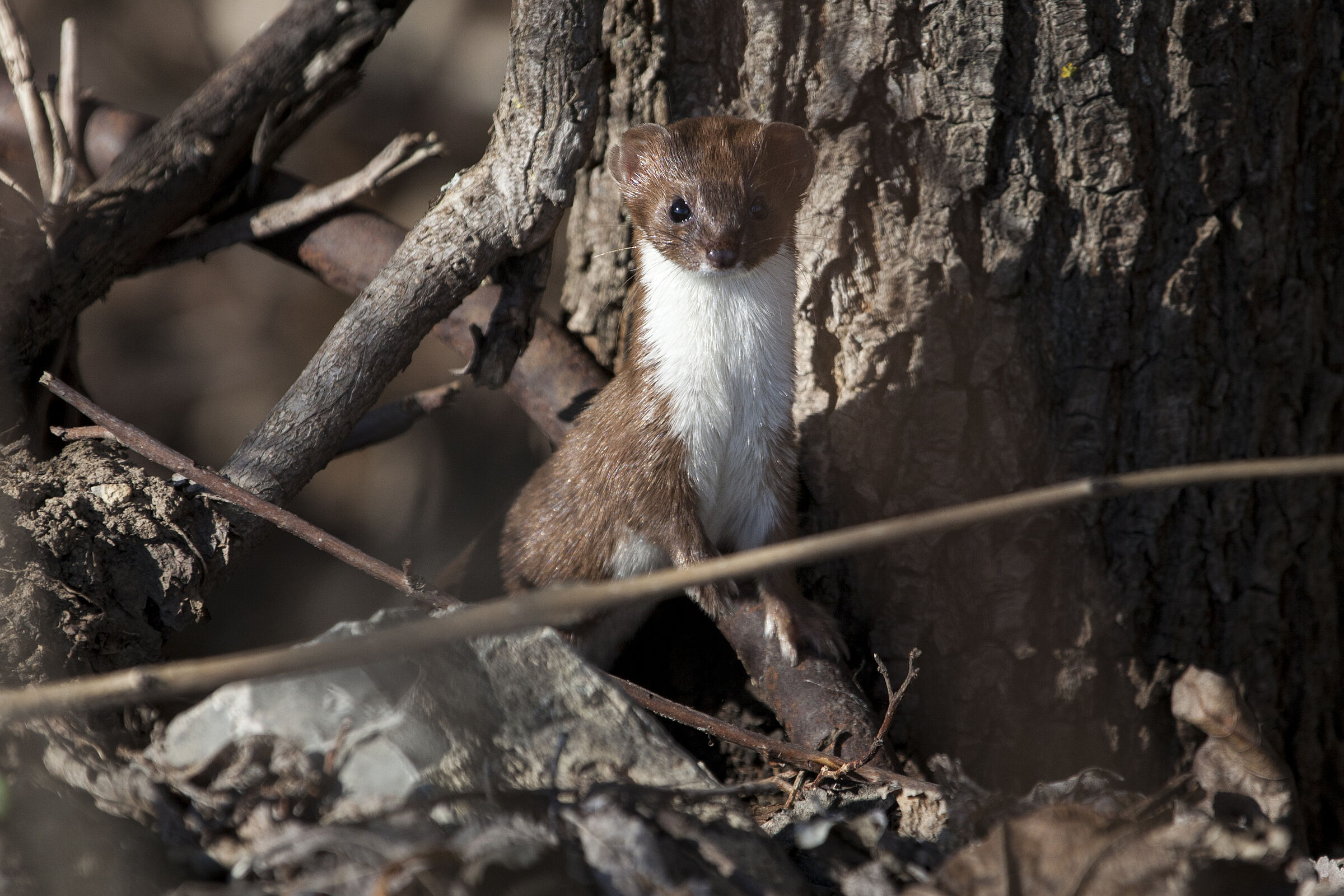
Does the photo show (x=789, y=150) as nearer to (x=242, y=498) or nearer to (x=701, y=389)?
(x=701, y=389)

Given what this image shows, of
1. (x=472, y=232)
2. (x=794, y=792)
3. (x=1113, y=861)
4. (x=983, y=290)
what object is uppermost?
(x=472, y=232)

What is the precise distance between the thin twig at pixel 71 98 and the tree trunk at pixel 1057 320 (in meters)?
1.24

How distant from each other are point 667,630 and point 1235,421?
1391 millimetres

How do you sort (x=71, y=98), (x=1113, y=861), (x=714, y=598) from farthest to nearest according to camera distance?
(x=71, y=98), (x=714, y=598), (x=1113, y=861)

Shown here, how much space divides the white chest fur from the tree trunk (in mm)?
200

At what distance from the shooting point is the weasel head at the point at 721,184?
1.99 meters

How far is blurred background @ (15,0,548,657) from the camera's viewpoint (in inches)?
169

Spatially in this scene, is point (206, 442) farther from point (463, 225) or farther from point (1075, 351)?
point (1075, 351)

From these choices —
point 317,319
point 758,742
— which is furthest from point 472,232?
point 317,319

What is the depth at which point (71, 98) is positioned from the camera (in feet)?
7.79

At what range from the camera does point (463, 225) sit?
2004mm

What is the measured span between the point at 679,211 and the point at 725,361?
32cm

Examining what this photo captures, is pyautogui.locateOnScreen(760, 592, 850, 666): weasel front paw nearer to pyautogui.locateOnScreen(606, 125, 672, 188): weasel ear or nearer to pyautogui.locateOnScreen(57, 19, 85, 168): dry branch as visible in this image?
pyautogui.locateOnScreen(606, 125, 672, 188): weasel ear

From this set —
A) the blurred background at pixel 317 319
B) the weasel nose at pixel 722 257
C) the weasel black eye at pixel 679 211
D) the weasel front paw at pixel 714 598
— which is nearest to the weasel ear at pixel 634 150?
the weasel black eye at pixel 679 211
